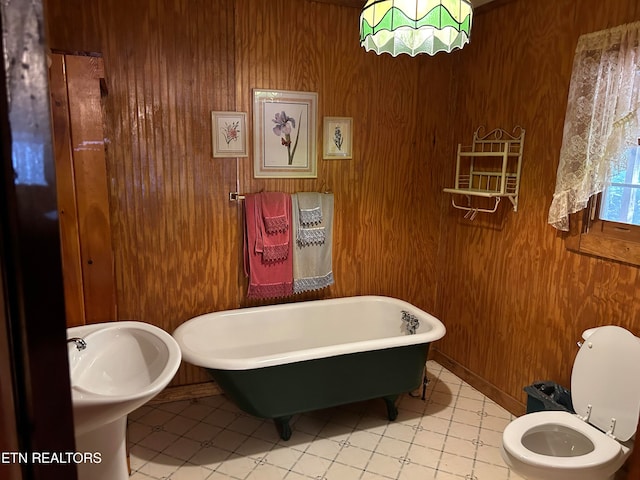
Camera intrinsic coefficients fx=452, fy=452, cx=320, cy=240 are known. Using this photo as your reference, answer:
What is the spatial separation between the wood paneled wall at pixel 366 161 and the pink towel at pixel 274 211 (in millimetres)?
113

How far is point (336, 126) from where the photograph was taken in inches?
122

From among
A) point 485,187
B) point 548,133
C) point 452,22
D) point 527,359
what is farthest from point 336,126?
point 527,359

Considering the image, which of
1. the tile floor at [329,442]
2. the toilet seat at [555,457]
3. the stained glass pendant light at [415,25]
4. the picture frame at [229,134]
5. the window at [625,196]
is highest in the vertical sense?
the stained glass pendant light at [415,25]

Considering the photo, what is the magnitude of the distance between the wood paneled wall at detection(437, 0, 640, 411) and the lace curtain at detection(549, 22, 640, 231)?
114mm

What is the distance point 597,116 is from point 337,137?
60.6 inches

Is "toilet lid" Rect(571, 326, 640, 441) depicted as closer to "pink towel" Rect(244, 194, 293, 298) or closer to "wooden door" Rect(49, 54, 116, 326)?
"pink towel" Rect(244, 194, 293, 298)

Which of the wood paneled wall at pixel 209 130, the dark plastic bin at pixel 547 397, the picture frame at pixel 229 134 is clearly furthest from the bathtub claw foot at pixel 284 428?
the picture frame at pixel 229 134

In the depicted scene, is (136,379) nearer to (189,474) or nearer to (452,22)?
(189,474)

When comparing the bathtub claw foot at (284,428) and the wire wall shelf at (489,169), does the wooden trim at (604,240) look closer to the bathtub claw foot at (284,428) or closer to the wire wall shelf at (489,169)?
the wire wall shelf at (489,169)

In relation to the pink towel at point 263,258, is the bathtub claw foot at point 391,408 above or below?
below

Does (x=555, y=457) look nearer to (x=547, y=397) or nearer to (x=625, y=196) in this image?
(x=547, y=397)

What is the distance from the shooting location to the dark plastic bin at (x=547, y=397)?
93.7 inches

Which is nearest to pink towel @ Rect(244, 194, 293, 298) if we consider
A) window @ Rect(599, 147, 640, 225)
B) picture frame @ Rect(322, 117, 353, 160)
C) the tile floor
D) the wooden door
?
picture frame @ Rect(322, 117, 353, 160)

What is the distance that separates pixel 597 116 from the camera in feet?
7.36
